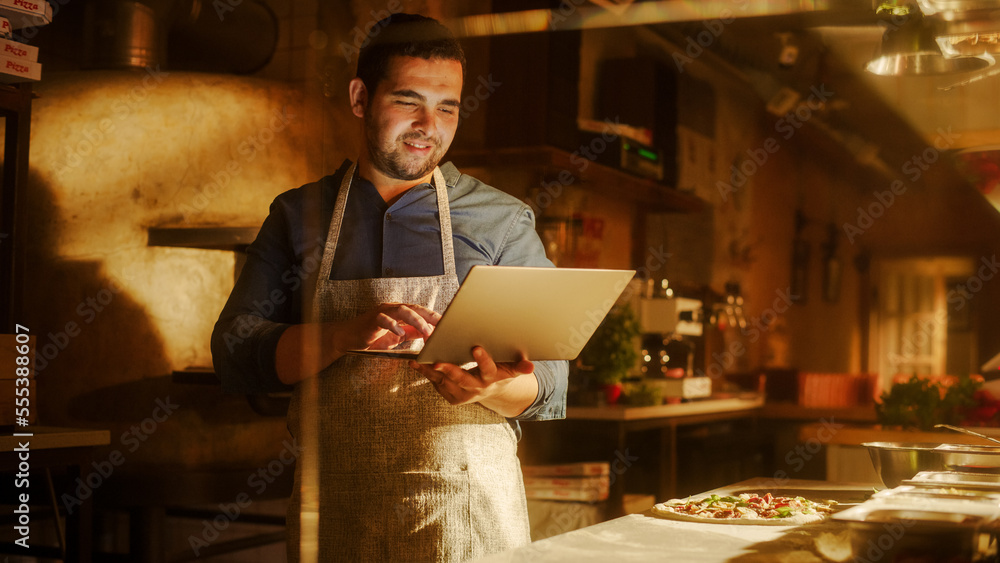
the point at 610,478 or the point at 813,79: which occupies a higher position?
the point at 813,79

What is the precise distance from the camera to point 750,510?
1.39 metres

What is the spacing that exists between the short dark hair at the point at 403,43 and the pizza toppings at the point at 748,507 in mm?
905

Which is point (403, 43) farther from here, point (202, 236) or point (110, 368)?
point (110, 368)

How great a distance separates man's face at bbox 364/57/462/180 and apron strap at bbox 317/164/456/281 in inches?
2.2

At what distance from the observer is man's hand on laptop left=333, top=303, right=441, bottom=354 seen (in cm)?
138

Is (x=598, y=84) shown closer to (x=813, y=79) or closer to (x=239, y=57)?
(x=239, y=57)

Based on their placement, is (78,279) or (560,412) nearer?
(560,412)

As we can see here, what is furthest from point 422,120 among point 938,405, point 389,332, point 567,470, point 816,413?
point 816,413

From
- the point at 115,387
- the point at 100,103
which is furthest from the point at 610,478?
the point at 100,103

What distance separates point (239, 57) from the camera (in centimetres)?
356

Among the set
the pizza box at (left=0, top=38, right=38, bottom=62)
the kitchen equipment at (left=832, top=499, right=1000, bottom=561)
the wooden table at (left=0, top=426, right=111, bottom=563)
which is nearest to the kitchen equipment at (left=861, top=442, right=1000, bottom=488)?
the kitchen equipment at (left=832, top=499, right=1000, bottom=561)

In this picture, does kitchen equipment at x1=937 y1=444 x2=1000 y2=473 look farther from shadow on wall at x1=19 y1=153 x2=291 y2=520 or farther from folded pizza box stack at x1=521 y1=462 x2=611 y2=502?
shadow on wall at x1=19 y1=153 x2=291 y2=520

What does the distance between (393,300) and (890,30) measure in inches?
68.7

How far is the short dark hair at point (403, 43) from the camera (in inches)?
65.7
